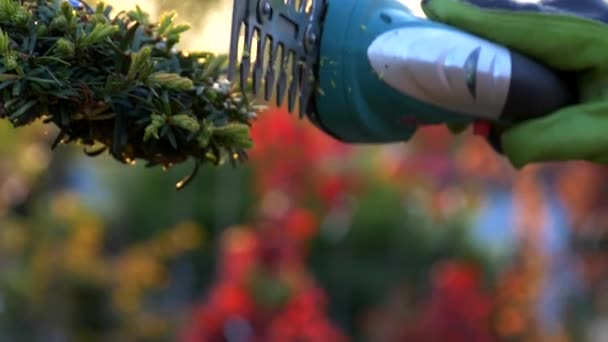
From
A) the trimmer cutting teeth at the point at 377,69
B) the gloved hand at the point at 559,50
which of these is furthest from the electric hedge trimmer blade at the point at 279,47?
the gloved hand at the point at 559,50

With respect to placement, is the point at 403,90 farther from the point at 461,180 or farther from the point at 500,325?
the point at 461,180

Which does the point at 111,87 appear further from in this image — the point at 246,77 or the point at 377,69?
the point at 377,69

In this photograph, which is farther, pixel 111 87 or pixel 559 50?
pixel 559 50

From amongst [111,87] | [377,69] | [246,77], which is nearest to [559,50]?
[377,69]

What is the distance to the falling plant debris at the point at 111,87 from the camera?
911 millimetres

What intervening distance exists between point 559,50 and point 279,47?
0.24 meters

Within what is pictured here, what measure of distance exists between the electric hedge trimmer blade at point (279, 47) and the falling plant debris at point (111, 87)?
0.04m

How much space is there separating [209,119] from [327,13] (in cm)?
18

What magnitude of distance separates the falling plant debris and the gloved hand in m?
0.23

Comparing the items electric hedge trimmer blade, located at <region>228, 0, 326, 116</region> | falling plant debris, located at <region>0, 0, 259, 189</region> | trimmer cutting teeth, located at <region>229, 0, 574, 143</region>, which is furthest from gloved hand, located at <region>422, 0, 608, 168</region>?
falling plant debris, located at <region>0, 0, 259, 189</region>

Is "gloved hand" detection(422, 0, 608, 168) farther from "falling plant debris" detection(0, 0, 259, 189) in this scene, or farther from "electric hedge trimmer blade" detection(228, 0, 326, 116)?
"falling plant debris" detection(0, 0, 259, 189)

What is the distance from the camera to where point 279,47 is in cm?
107

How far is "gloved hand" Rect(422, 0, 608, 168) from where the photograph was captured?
1.05 metres

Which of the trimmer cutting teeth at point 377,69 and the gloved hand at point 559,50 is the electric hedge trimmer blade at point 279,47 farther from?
the gloved hand at point 559,50
